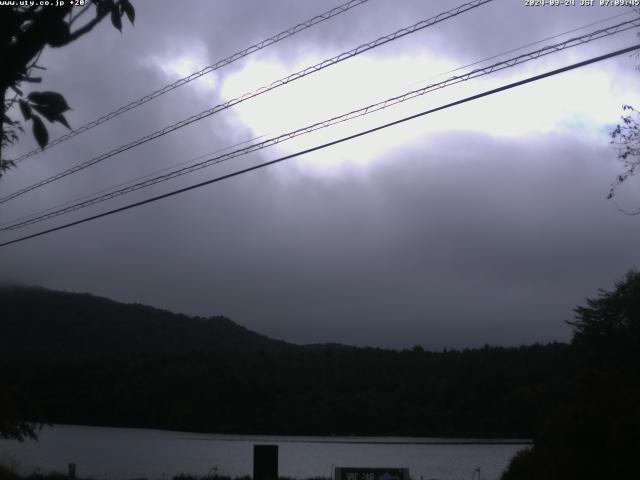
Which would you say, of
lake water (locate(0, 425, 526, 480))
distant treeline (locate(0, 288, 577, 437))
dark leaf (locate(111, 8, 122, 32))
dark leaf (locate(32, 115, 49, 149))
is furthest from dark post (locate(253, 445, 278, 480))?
distant treeline (locate(0, 288, 577, 437))

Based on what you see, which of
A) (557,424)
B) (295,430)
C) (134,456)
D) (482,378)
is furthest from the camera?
(295,430)

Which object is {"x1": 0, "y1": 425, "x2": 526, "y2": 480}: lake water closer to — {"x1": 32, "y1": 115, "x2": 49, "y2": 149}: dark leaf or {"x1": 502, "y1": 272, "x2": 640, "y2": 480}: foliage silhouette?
{"x1": 502, "y1": 272, "x2": 640, "y2": 480}: foliage silhouette

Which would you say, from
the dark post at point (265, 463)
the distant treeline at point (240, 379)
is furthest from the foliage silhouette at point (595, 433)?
the distant treeline at point (240, 379)

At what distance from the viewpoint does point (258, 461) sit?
64.2 feet

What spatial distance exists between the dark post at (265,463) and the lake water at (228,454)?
14.4 metres

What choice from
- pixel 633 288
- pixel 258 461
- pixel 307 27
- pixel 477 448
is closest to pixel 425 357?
pixel 477 448

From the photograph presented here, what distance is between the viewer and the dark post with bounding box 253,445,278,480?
19453 mm

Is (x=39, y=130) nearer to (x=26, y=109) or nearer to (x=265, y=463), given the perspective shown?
(x=26, y=109)

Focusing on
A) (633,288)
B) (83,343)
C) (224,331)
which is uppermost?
(224,331)

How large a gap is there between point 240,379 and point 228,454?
22.5 metres

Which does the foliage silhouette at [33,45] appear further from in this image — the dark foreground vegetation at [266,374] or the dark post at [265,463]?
the dark foreground vegetation at [266,374]

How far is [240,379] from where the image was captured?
75500 mm

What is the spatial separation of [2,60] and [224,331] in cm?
9403

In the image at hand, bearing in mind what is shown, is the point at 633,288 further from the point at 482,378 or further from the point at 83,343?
the point at 83,343
